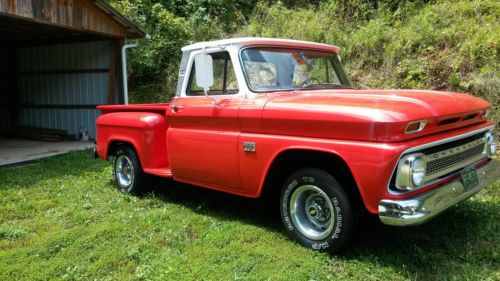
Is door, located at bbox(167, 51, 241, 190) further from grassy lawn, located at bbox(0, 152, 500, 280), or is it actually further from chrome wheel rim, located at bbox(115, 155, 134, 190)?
chrome wheel rim, located at bbox(115, 155, 134, 190)

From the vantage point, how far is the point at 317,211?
12.8 feet

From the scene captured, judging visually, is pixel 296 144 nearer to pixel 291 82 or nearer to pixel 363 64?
pixel 291 82

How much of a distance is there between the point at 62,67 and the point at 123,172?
9.06 m

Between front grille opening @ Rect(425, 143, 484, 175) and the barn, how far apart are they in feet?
29.4

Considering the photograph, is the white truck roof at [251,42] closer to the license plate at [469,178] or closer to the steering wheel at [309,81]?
the steering wheel at [309,81]

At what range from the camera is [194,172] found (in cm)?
482

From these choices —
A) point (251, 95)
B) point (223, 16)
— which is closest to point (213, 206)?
point (251, 95)

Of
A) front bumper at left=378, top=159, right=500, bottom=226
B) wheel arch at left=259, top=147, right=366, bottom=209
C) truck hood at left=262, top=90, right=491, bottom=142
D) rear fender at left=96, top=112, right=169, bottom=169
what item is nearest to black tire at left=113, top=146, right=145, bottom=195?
rear fender at left=96, top=112, right=169, bottom=169

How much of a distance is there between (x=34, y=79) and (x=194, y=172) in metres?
12.2

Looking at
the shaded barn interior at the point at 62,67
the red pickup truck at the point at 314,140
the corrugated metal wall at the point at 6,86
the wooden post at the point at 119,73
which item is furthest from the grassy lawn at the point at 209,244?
the corrugated metal wall at the point at 6,86

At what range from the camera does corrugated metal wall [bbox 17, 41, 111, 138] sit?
42.8 ft

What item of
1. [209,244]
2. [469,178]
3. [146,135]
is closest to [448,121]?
[469,178]

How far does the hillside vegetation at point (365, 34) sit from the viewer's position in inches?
333

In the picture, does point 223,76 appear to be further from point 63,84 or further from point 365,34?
point 63,84
